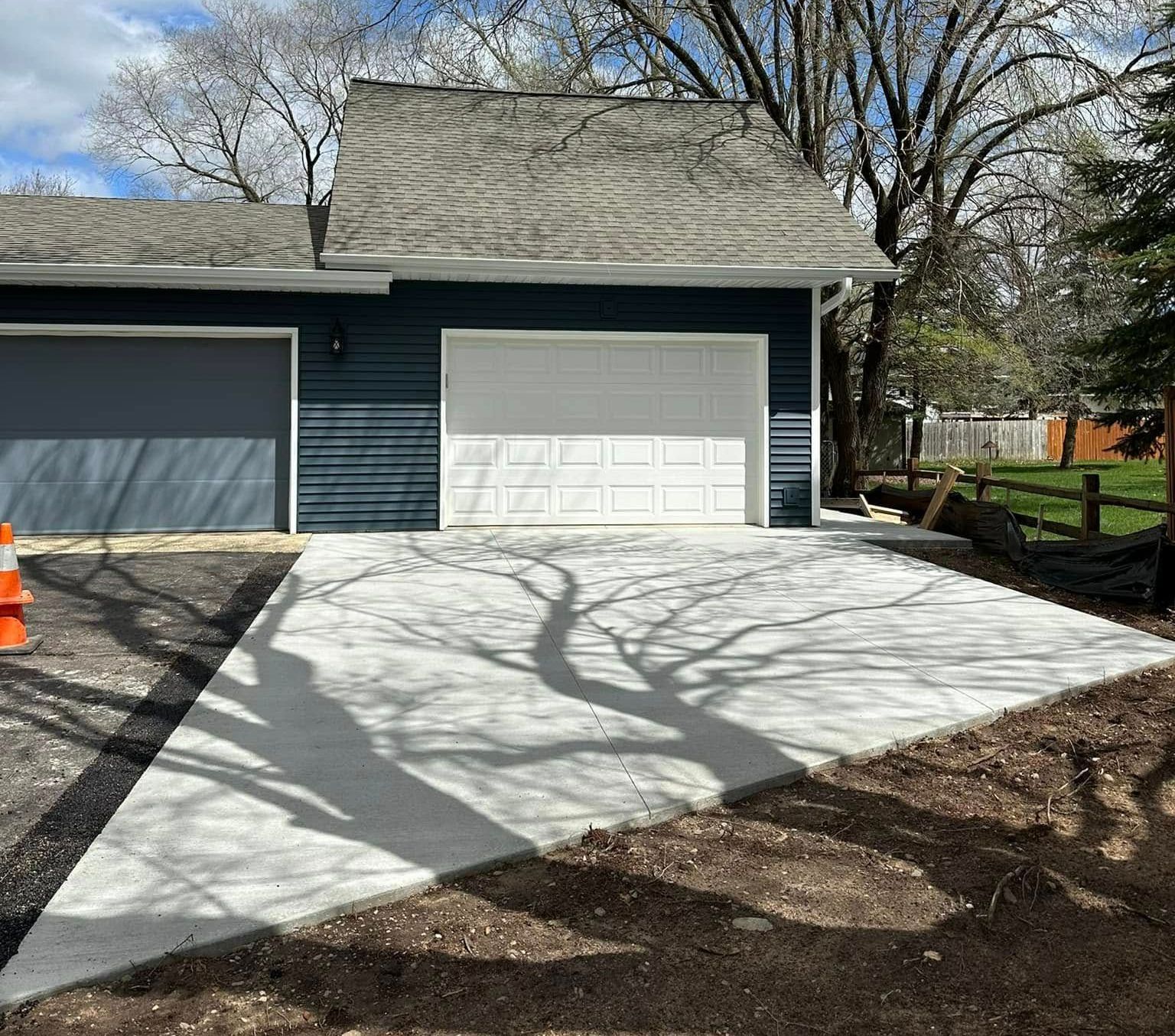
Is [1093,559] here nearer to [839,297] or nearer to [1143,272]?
[1143,272]

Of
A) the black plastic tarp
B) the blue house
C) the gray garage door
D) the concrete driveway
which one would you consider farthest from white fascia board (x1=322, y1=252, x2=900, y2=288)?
the concrete driveway

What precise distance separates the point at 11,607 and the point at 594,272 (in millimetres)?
6462

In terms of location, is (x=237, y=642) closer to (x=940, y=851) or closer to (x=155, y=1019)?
(x=155, y=1019)

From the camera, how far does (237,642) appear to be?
19.1 ft

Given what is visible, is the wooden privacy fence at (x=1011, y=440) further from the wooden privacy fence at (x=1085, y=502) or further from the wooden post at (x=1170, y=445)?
the wooden post at (x=1170, y=445)

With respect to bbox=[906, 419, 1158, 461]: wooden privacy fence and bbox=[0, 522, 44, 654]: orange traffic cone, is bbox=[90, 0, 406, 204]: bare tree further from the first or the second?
bbox=[0, 522, 44, 654]: orange traffic cone

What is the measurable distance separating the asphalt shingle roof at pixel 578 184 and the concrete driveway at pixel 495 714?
3.82m

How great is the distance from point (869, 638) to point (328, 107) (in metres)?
24.4

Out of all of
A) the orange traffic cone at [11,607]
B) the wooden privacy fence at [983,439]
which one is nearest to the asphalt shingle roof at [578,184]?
the orange traffic cone at [11,607]

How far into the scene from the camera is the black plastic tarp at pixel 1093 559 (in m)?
7.27

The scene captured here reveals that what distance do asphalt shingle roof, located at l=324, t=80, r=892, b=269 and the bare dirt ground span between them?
7.87 meters

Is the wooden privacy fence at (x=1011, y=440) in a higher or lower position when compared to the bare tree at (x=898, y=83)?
lower

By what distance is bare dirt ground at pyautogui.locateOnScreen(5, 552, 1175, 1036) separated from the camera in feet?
7.64

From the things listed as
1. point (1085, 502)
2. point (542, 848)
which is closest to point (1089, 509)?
point (1085, 502)
